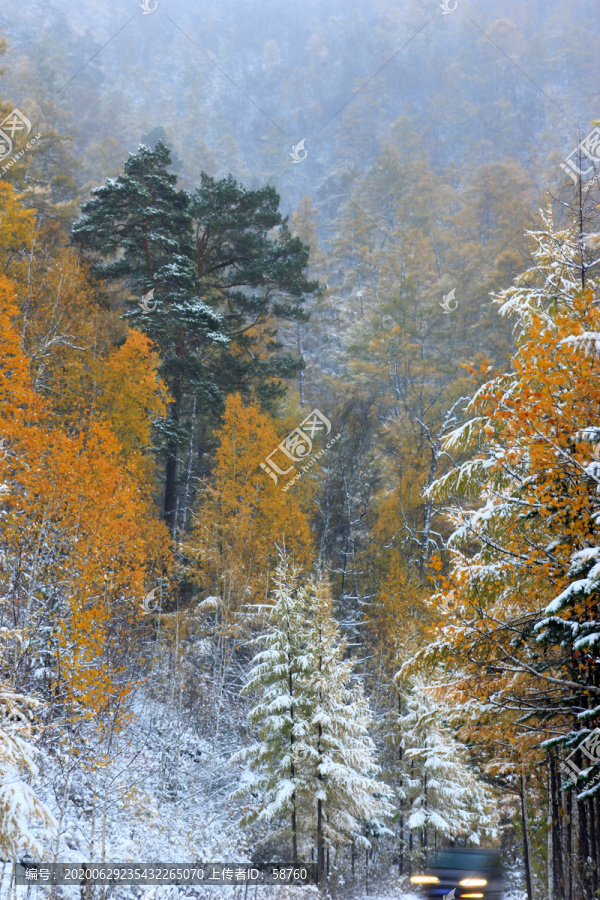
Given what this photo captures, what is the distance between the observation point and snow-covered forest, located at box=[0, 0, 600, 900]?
6734 millimetres

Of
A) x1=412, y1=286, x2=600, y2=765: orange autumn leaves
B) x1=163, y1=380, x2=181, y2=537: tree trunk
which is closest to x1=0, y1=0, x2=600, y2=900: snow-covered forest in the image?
x1=412, y1=286, x2=600, y2=765: orange autumn leaves

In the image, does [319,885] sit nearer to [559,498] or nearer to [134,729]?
[134,729]

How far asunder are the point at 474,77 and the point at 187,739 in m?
102

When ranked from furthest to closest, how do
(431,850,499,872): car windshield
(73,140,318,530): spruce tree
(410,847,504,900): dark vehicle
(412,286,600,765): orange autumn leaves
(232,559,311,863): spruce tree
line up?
(73,140,318,530): spruce tree
(232,559,311,863): spruce tree
(431,850,499,872): car windshield
(410,847,504,900): dark vehicle
(412,286,600,765): orange autumn leaves

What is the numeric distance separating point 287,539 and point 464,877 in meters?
14.5

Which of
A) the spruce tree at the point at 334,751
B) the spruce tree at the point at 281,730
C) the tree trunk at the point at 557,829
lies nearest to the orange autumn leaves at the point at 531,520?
the tree trunk at the point at 557,829

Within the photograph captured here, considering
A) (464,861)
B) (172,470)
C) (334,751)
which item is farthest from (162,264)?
(464,861)

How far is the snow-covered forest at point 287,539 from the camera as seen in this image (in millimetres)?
6734

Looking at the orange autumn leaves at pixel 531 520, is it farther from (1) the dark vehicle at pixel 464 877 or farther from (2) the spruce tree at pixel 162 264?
(2) the spruce tree at pixel 162 264

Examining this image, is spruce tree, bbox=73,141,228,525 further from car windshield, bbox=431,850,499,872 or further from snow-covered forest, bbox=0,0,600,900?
car windshield, bbox=431,850,499,872

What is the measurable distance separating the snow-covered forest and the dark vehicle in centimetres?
8

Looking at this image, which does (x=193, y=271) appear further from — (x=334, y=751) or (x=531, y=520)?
(x=531, y=520)

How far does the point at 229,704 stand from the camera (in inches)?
775

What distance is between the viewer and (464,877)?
740 cm
